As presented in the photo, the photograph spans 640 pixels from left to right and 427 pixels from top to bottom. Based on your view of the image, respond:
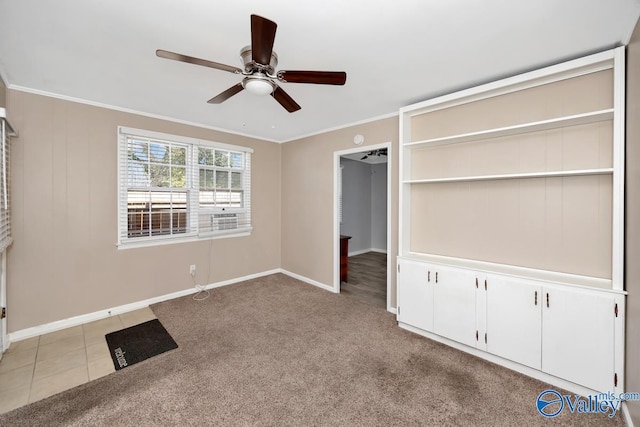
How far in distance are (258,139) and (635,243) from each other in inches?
178

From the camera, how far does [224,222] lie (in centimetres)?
428

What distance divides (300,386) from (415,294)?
148cm

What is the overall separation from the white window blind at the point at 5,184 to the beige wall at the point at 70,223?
0.22 ft

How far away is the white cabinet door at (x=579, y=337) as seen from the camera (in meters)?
1.83

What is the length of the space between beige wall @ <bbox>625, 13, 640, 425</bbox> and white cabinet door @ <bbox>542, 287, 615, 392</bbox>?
0.32ft

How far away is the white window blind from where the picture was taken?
2.22 meters

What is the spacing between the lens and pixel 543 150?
232 cm

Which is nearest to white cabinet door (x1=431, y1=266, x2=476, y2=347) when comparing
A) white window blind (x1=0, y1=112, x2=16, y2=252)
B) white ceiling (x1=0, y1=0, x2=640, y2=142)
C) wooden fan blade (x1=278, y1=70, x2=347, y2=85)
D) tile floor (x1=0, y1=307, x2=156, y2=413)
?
white ceiling (x1=0, y1=0, x2=640, y2=142)

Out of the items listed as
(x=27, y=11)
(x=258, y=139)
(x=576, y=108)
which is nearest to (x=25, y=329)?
(x=27, y=11)

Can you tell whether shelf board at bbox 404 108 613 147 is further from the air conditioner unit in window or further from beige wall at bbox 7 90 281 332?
beige wall at bbox 7 90 281 332

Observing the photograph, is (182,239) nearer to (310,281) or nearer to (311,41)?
(310,281)

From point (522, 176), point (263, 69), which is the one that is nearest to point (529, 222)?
point (522, 176)

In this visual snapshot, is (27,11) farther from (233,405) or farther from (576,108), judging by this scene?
(576,108)

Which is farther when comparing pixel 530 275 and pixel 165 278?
pixel 165 278
